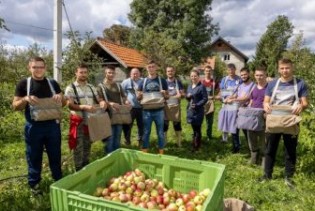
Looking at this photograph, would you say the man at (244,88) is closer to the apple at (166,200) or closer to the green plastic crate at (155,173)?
the green plastic crate at (155,173)

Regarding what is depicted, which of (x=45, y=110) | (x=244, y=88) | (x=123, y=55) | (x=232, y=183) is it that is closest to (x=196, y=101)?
(x=244, y=88)

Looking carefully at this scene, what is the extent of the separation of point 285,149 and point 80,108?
3364 millimetres

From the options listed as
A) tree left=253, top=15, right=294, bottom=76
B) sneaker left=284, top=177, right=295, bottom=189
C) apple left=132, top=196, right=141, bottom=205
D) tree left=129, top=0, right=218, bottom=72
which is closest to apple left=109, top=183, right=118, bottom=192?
apple left=132, top=196, right=141, bottom=205

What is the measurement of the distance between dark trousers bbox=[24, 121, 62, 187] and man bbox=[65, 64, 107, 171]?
0.46 m

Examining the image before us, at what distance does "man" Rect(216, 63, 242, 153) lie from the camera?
7.45 m

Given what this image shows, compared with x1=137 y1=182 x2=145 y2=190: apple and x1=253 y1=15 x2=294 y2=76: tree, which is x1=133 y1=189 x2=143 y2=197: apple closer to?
x1=137 y1=182 x2=145 y2=190: apple

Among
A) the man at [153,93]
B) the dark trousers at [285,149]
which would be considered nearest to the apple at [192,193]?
the dark trousers at [285,149]

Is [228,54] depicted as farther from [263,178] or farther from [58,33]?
[263,178]

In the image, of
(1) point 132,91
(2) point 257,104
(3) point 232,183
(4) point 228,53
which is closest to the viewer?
(3) point 232,183

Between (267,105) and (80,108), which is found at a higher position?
A: (267,105)

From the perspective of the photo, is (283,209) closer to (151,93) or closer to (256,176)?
(256,176)

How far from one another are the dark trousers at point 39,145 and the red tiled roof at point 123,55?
15418mm

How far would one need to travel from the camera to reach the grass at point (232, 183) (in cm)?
475

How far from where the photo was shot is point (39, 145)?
473 cm
